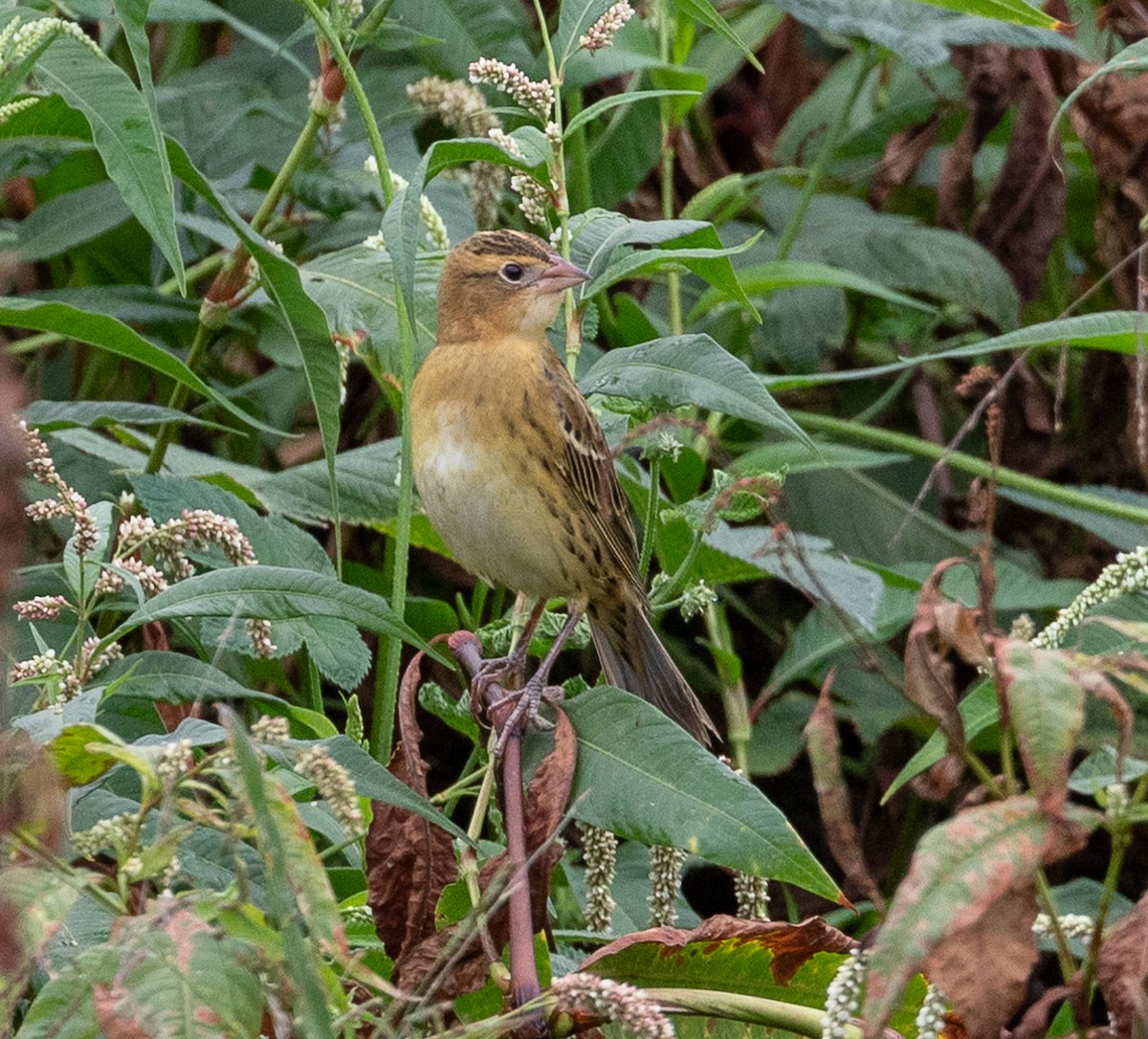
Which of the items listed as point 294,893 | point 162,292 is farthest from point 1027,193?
point 294,893

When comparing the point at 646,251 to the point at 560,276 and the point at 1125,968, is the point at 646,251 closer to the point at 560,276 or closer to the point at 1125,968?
the point at 560,276

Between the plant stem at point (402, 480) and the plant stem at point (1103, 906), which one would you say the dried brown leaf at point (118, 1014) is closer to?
the plant stem at point (1103, 906)

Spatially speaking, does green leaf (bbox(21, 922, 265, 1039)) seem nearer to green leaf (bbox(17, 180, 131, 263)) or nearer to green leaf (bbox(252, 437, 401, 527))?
green leaf (bbox(252, 437, 401, 527))

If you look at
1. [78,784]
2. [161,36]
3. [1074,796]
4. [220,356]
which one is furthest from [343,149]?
[78,784]

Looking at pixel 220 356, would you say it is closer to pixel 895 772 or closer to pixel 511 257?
pixel 511 257

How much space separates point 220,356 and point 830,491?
4.99 feet

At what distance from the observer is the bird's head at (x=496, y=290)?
3.24 metres

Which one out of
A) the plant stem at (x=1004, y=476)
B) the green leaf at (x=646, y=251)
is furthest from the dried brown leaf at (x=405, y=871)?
the plant stem at (x=1004, y=476)

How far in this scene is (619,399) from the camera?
239 cm

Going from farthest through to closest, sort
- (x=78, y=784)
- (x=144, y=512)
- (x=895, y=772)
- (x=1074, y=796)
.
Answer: (x=895, y=772) → (x=1074, y=796) → (x=144, y=512) → (x=78, y=784)

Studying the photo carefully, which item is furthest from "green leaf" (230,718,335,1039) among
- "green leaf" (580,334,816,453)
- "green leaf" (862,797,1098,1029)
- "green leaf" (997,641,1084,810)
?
"green leaf" (580,334,816,453)

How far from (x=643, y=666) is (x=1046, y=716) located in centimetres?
182

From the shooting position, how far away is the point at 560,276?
2.99 metres

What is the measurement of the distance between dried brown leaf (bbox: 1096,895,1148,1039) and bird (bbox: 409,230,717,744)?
1436mm
